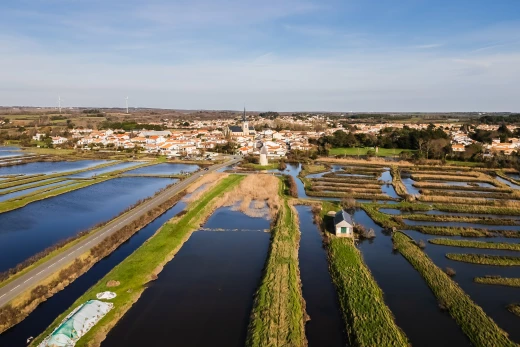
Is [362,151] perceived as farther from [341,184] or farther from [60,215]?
[60,215]

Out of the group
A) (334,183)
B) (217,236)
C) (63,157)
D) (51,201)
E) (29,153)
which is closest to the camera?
(217,236)

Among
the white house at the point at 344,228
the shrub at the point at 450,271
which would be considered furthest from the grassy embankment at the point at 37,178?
the shrub at the point at 450,271

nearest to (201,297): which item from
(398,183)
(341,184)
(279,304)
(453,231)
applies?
(279,304)

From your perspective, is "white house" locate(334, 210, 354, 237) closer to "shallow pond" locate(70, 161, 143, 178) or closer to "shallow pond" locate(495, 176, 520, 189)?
"shallow pond" locate(495, 176, 520, 189)

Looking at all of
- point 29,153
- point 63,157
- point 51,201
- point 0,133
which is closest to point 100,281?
point 51,201

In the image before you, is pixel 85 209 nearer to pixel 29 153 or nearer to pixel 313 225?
pixel 313 225

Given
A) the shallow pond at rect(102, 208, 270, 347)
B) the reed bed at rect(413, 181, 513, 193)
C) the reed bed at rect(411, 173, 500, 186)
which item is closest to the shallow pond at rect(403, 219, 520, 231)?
the shallow pond at rect(102, 208, 270, 347)

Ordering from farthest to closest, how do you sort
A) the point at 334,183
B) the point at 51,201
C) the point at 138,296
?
the point at 334,183 → the point at 51,201 → the point at 138,296

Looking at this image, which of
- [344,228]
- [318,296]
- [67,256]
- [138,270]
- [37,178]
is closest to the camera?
[318,296]
